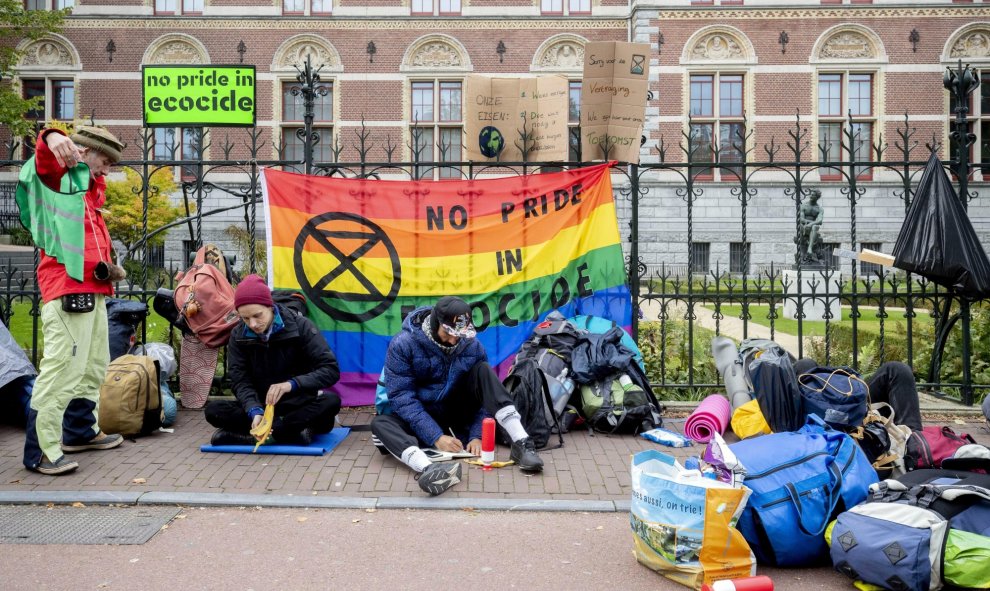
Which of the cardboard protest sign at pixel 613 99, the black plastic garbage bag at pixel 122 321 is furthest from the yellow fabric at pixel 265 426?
the cardboard protest sign at pixel 613 99

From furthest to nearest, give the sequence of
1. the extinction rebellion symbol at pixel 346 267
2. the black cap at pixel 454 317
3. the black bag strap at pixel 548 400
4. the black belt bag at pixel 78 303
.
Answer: the extinction rebellion symbol at pixel 346 267 → the black bag strap at pixel 548 400 → the black cap at pixel 454 317 → the black belt bag at pixel 78 303

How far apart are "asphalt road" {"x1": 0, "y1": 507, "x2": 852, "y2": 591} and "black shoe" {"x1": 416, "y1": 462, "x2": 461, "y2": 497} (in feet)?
0.57

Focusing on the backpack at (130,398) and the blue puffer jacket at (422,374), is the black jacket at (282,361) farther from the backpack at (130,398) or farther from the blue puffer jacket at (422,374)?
the backpack at (130,398)

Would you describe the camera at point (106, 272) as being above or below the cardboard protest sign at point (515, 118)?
below

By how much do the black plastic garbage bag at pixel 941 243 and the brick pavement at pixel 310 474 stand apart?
1582 mm

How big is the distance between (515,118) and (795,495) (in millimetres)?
4733

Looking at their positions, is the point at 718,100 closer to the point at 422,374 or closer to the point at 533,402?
the point at 533,402

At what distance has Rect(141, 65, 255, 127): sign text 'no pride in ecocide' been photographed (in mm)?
7191

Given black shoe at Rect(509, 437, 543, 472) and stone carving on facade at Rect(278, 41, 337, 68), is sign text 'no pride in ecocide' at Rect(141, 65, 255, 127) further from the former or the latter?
stone carving on facade at Rect(278, 41, 337, 68)

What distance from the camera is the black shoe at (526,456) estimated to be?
516cm

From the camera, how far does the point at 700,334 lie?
9664mm

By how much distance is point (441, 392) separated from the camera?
559 centimetres

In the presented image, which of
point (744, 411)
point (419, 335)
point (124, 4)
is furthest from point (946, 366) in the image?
point (124, 4)

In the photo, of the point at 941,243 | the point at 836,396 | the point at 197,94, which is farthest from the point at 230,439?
the point at 941,243
